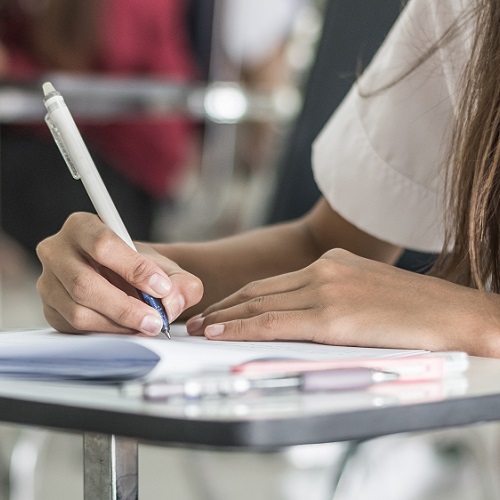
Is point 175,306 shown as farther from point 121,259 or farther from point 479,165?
point 479,165

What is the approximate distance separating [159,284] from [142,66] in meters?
2.11

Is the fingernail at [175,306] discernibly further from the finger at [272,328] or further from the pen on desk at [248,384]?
the pen on desk at [248,384]

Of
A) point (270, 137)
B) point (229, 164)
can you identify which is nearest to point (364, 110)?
point (229, 164)

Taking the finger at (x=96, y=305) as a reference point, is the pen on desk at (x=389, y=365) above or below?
below

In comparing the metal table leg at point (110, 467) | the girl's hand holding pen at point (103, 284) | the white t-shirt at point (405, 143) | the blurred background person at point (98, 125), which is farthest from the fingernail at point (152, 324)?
the blurred background person at point (98, 125)

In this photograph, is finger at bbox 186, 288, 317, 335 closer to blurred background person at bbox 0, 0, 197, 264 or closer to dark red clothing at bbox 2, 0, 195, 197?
blurred background person at bbox 0, 0, 197, 264

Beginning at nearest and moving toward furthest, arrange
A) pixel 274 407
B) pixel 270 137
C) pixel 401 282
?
pixel 274 407 → pixel 401 282 → pixel 270 137

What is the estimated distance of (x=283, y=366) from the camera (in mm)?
461

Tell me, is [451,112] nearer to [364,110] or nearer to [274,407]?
[364,110]

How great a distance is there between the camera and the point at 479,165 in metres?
0.71

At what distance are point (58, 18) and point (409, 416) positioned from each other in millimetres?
2215

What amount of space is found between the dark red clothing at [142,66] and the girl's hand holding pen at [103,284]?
1807mm

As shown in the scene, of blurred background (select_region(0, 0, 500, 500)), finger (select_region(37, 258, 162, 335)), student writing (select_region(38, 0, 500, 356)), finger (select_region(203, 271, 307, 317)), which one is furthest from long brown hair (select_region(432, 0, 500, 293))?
blurred background (select_region(0, 0, 500, 500))

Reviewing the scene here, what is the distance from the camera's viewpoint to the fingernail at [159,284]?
60cm
